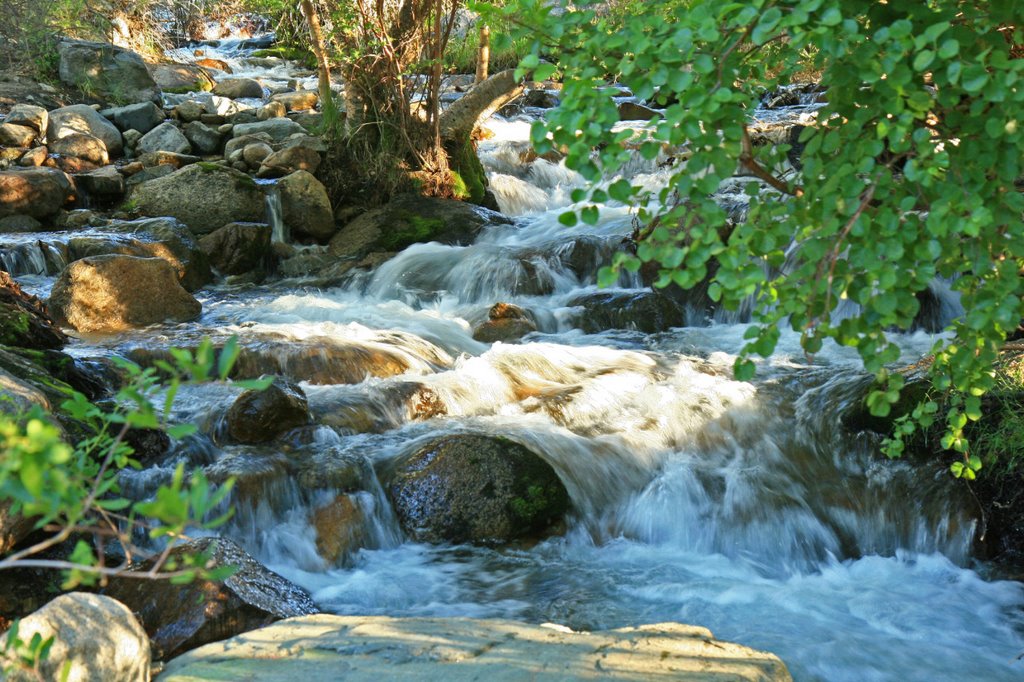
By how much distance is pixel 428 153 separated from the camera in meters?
12.8

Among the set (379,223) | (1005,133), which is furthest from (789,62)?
(379,223)

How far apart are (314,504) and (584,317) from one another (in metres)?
4.72

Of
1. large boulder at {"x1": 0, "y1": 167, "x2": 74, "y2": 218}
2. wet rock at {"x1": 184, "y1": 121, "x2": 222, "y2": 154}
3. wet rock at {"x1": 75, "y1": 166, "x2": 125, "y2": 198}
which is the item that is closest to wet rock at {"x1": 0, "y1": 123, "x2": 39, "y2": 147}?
wet rock at {"x1": 75, "y1": 166, "x2": 125, "y2": 198}

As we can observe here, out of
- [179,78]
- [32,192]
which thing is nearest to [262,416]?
[32,192]

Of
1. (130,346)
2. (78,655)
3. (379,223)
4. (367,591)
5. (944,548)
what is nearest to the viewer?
(78,655)

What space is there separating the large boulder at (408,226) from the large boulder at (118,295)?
3080 millimetres

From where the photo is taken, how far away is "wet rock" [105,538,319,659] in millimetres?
4027

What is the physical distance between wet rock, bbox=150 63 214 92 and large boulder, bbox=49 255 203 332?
11.3 m

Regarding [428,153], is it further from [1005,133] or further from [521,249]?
[1005,133]

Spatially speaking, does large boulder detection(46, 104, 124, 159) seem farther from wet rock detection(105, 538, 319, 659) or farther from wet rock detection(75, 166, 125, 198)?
wet rock detection(105, 538, 319, 659)

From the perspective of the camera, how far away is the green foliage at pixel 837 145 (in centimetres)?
196

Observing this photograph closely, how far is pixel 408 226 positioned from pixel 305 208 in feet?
4.69

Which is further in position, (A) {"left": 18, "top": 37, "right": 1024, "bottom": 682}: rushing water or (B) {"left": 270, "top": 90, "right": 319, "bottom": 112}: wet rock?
(B) {"left": 270, "top": 90, "right": 319, "bottom": 112}: wet rock

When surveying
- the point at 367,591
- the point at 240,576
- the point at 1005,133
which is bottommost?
the point at 367,591
